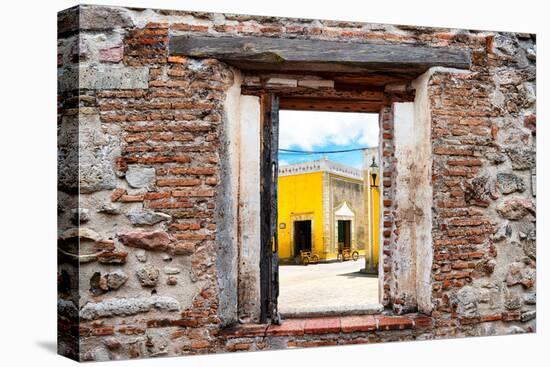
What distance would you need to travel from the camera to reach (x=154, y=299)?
12.9ft

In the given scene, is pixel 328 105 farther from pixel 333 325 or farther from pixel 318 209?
pixel 318 209

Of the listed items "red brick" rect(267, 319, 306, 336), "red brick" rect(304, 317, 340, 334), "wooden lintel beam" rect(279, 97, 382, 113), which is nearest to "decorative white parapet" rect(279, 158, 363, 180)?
"wooden lintel beam" rect(279, 97, 382, 113)

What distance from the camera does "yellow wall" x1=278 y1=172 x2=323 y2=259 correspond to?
1773 cm

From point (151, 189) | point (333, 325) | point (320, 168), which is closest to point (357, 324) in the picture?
point (333, 325)

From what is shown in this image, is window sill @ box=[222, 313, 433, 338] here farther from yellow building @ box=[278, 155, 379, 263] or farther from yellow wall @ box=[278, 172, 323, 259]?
yellow wall @ box=[278, 172, 323, 259]

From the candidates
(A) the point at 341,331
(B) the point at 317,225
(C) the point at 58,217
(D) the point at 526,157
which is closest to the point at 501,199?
(D) the point at 526,157

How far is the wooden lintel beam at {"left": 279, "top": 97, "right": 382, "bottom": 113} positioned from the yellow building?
12601 mm

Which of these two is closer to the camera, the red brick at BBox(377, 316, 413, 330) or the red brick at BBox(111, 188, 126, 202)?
the red brick at BBox(111, 188, 126, 202)

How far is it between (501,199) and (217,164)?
2.30 meters

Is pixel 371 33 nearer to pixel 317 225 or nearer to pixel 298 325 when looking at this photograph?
pixel 298 325

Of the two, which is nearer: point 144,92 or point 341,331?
point 144,92

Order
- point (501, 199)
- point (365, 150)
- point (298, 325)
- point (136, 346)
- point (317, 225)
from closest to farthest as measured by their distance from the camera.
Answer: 1. point (136, 346)
2. point (298, 325)
3. point (501, 199)
4. point (365, 150)
5. point (317, 225)

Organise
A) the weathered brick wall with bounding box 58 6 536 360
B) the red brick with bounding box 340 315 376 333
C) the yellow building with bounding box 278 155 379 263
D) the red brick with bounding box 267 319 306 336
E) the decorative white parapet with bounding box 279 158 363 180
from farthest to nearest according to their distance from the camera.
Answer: the yellow building with bounding box 278 155 379 263, the decorative white parapet with bounding box 279 158 363 180, the red brick with bounding box 340 315 376 333, the red brick with bounding box 267 319 306 336, the weathered brick wall with bounding box 58 6 536 360

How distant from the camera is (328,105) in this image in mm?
4660
